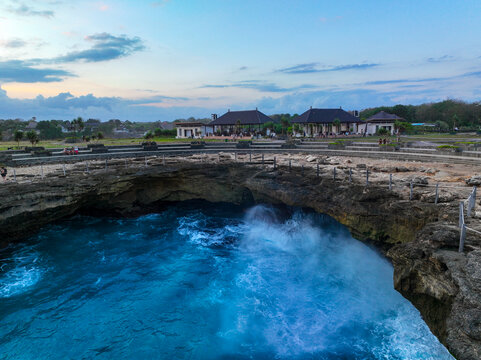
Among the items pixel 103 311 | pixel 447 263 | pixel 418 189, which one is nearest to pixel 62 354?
pixel 103 311

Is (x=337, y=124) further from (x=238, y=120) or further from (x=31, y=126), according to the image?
(x=31, y=126)

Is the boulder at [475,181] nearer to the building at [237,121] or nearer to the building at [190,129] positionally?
the building at [237,121]

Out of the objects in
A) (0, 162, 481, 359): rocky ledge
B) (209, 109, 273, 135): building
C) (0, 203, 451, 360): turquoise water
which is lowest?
(0, 203, 451, 360): turquoise water

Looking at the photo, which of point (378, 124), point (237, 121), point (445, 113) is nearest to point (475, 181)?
point (237, 121)

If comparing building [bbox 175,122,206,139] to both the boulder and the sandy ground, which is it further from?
the boulder

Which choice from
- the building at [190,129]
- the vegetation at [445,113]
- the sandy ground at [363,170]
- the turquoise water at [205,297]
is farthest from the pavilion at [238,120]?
the vegetation at [445,113]

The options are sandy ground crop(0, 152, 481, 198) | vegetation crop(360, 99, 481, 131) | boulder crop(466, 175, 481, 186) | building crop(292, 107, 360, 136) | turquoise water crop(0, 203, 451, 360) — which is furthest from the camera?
vegetation crop(360, 99, 481, 131)

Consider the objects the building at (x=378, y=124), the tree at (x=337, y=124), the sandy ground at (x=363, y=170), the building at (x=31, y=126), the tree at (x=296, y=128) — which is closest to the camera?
the sandy ground at (x=363, y=170)

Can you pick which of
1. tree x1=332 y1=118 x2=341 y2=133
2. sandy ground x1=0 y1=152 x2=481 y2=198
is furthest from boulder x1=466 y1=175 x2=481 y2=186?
tree x1=332 y1=118 x2=341 y2=133
